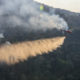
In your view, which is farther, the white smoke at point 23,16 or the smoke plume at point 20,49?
the white smoke at point 23,16

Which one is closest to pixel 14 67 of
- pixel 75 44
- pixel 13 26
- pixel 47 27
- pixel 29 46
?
pixel 29 46

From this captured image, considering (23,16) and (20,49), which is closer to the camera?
(20,49)

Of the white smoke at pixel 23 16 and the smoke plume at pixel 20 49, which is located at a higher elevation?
the smoke plume at pixel 20 49

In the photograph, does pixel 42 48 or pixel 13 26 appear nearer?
pixel 42 48

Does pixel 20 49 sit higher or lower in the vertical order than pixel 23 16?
higher

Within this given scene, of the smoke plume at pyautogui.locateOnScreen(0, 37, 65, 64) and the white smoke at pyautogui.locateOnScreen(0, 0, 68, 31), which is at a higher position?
the smoke plume at pyautogui.locateOnScreen(0, 37, 65, 64)

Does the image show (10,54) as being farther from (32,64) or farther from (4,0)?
(4,0)

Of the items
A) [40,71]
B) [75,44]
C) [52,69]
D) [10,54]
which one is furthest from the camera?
[75,44]

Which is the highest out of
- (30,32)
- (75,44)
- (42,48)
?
(42,48)
